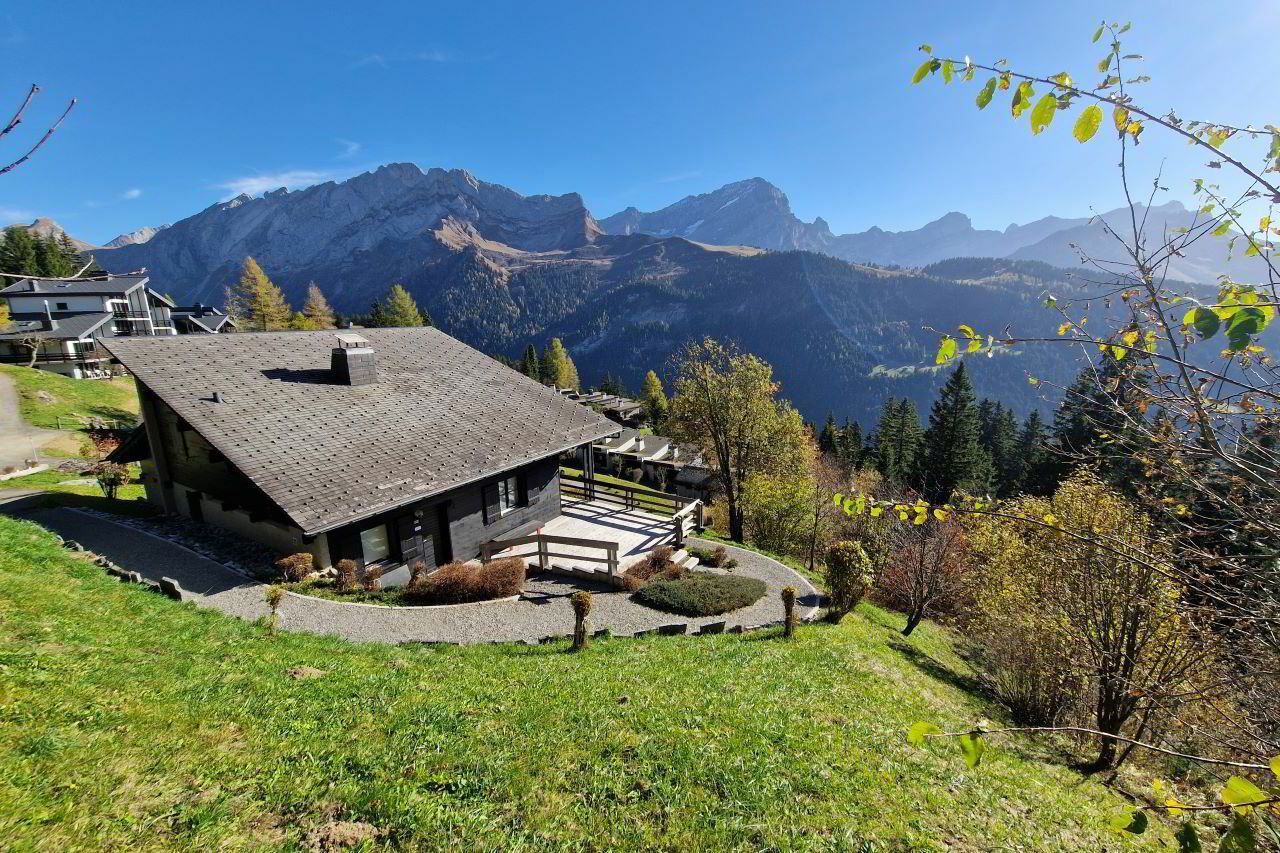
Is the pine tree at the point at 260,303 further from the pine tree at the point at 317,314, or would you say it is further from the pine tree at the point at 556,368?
the pine tree at the point at 556,368

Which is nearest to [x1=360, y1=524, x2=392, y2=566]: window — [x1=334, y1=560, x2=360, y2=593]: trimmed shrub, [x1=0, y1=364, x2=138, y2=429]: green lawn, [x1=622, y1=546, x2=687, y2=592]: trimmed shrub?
[x1=334, y1=560, x2=360, y2=593]: trimmed shrub

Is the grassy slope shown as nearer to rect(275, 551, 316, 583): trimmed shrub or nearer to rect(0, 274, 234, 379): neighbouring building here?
rect(275, 551, 316, 583): trimmed shrub

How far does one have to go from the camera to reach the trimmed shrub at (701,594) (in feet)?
52.3

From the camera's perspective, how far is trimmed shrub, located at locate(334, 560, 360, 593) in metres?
14.9

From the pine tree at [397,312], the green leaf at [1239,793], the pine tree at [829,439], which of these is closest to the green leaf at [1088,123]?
the green leaf at [1239,793]

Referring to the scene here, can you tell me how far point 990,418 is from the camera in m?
76.4

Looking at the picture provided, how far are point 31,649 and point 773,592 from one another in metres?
16.5

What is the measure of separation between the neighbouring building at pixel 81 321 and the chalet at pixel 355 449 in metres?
34.9

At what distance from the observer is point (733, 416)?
29438 mm

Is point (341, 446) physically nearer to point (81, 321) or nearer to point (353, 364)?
point (353, 364)

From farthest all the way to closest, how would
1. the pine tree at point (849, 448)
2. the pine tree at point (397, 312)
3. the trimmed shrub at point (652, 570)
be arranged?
the pine tree at point (397, 312)
the pine tree at point (849, 448)
the trimmed shrub at point (652, 570)

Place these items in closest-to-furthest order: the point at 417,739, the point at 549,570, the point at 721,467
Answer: the point at 417,739 → the point at 549,570 → the point at 721,467

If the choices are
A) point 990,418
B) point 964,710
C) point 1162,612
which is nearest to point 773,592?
point 964,710

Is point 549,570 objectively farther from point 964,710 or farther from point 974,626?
point 974,626
